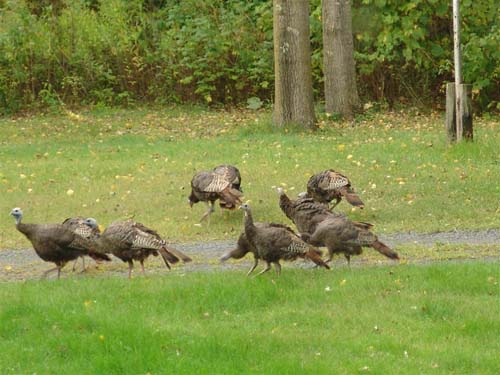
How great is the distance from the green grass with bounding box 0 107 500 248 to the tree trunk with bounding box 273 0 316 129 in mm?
471

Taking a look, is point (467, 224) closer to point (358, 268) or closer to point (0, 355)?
point (358, 268)

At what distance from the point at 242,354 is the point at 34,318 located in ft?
6.62

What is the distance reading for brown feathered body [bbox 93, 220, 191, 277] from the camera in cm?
1152

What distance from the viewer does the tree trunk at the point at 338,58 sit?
82.3ft

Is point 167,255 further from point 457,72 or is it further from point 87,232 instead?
point 457,72

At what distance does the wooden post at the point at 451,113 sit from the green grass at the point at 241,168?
0.26 m

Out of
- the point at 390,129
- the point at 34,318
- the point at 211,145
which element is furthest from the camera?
the point at 390,129

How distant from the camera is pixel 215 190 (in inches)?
586

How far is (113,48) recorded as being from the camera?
29750 millimetres

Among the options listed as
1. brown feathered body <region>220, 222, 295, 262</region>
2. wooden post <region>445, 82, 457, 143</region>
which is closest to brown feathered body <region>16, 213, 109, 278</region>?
brown feathered body <region>220, 222, 295, 262</region>

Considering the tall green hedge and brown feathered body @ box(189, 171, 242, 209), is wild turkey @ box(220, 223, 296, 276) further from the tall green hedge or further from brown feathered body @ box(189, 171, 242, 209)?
the tall green hedge

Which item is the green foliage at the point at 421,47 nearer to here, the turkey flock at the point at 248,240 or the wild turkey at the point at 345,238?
the turkey flock at the point at 248,240

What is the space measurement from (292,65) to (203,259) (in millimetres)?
10119

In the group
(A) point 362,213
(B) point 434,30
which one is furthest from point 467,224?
(B) point 434,30
